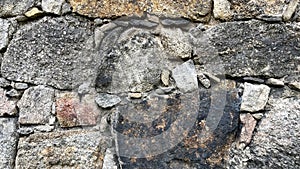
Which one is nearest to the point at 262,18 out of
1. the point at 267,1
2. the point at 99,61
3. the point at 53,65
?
the point at 267,1

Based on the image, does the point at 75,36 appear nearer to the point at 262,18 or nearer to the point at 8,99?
the point at 8,99

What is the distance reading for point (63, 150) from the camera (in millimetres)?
1271

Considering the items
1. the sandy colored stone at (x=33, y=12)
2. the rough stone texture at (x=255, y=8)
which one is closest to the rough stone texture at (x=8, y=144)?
the sandy colored stone at (x=33, y=12)

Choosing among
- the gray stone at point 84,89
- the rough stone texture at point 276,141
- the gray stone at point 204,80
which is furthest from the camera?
the gray stone at point 84,89

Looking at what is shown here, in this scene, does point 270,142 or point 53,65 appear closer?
point 270,142

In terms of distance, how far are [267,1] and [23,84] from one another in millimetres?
902

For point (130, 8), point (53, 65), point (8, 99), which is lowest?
point (8, 99)

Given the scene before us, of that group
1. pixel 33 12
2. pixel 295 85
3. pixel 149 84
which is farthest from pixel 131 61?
pixel 295 85

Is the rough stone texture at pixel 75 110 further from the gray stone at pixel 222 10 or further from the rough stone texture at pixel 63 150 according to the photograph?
the gray stone at pixel 222 10

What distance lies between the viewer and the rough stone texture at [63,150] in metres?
1.26

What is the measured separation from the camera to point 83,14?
1.29 meters

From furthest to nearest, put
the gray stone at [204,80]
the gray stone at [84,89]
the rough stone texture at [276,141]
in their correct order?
the gray stone at [84,89]
the gray stone at [204,80]
the rough stone texture at [276,141]

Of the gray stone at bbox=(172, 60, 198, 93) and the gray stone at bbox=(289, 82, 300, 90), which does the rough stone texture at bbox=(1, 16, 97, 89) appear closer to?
the gray stone at bbox=(172, 60, 198, 93)

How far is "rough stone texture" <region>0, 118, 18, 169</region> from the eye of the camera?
1322mm
